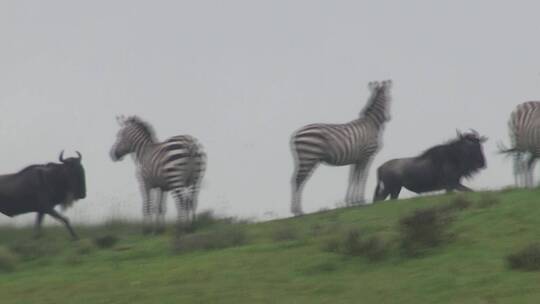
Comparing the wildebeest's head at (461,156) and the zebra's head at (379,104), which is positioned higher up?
the zebra's head at (379,104)

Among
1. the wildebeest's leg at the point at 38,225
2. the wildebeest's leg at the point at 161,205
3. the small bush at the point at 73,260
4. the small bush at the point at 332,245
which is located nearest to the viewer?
the small bush at the point at 332,245

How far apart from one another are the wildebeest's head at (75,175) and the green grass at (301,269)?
13.8 feet

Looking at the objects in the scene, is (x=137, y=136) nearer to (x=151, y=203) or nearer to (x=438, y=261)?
(x=151, y=203)

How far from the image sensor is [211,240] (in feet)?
89.2

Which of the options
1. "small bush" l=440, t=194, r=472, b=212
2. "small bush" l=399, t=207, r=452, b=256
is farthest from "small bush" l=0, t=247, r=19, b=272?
"small bush" l=440, t=194, r=472, b=212

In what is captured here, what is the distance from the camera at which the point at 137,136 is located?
1419 inches

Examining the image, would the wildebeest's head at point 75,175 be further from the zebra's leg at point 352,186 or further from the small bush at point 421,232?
the small bush at point 421,232

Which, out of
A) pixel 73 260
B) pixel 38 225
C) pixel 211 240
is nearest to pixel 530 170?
pixel 211 240

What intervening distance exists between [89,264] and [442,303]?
818cm

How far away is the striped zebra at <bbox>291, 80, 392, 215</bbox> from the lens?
114 ft

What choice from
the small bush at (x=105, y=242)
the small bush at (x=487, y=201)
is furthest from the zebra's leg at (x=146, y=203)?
the small bush at (x=487, y=201)

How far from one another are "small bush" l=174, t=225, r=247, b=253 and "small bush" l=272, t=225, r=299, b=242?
608mm

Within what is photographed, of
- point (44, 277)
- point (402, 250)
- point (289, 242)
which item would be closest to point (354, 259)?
point (402, 250)

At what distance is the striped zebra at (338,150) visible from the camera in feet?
114
